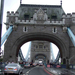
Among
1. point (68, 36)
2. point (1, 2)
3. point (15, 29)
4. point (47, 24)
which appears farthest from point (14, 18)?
point (1, 2)

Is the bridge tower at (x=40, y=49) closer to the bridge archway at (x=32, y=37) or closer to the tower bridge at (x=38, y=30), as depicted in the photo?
the bridge archway at (x=32, y=37)

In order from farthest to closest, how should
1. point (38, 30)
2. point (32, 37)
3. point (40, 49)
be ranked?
Result: point (40, 49), point (32, 37), point (38, 30)

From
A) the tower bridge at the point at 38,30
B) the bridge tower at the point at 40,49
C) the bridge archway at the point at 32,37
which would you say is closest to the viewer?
the bridge archway at the point at 32,37

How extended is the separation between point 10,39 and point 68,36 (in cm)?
1290

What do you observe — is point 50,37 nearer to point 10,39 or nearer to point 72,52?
point 72,52

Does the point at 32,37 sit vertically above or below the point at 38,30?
below

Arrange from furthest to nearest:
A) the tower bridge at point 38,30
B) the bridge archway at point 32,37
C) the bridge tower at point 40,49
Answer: the bridge tower at point 40,49, the tower bridge at point 38,30, the bridge archway at point 32,37

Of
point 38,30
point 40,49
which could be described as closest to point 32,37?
point 38,30

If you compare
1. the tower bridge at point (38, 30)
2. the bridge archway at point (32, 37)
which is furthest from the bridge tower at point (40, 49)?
the tower bridge at point (38, 30)

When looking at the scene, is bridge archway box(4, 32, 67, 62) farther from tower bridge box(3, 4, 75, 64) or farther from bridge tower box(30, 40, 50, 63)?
bridge tower box(30, 40, 50, 63)

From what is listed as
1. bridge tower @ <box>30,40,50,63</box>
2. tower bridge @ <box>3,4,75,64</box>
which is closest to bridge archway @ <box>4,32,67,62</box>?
tower bridge @ <box>3,4,75,64</box>

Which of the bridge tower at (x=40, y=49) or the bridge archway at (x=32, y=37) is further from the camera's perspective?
the bridge tower at (x=40, y=49)

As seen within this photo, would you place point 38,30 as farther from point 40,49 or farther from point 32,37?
point 40,49

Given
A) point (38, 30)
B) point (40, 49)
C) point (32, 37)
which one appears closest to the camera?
point (38, 30)
